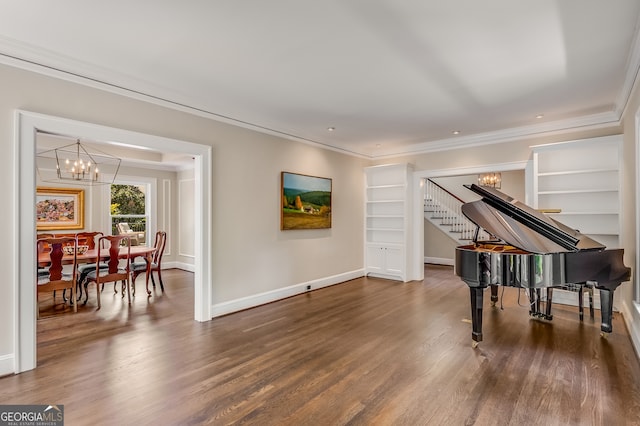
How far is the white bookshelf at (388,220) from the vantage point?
632cm

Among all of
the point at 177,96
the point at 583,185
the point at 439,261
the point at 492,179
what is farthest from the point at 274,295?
the point at 492,179

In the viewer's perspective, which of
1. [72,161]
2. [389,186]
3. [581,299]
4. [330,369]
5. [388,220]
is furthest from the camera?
[388,220]

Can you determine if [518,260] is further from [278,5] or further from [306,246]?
[306,246]

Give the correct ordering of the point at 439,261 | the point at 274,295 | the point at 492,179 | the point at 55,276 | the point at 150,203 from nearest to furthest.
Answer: the point at 55,276 < the point at 274,295 < the point at 150,203 < the point at 492,179 < the point at 439,261

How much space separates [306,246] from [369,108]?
2513 mm

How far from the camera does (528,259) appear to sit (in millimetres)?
2904

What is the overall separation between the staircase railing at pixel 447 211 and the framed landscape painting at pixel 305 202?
14.6 ft

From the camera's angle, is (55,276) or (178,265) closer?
(55,276)

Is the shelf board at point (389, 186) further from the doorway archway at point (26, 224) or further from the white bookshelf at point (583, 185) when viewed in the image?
the doorway archway at point (26, 224)

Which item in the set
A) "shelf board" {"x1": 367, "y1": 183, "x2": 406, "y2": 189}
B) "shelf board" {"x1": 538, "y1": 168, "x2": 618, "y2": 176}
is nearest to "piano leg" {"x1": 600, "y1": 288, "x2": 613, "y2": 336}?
"shelf board" {"x1": 538, "y1": 168, "x2": 618, "y2": 176}

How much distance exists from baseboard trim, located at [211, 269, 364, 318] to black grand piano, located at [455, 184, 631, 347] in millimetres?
2709

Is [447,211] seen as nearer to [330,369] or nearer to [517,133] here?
[517,133]

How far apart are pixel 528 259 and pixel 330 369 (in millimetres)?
2021

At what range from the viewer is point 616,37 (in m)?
2.51
